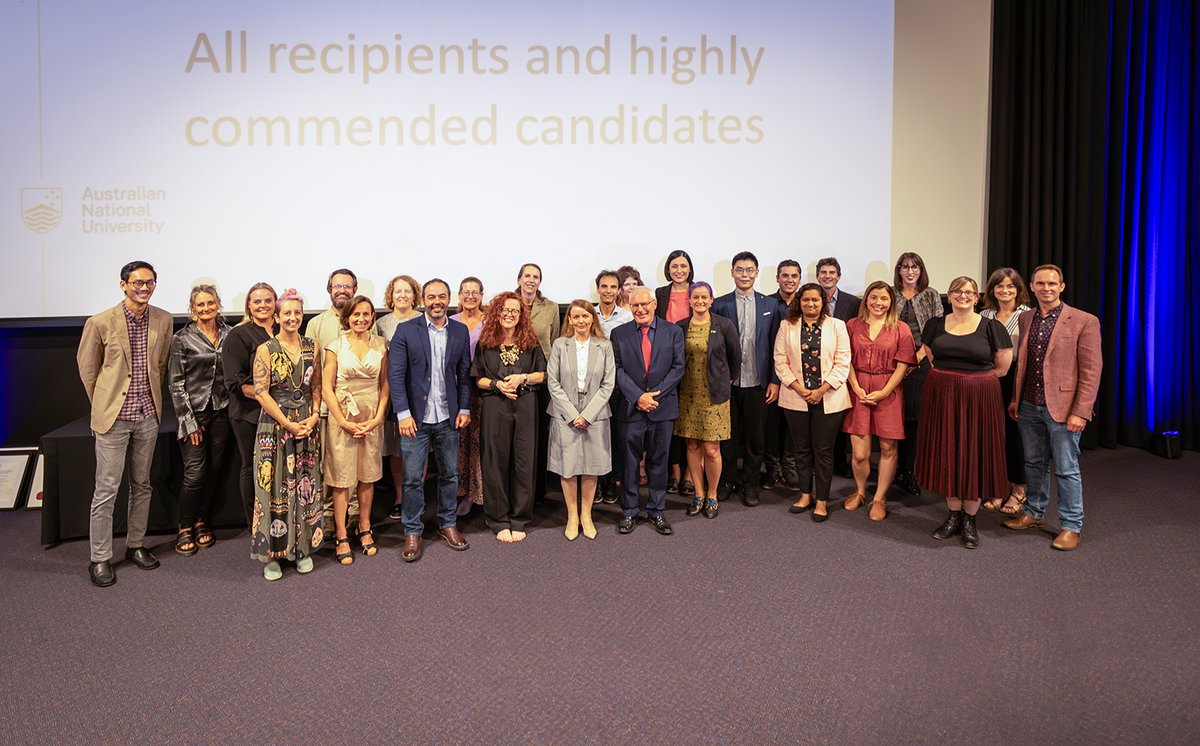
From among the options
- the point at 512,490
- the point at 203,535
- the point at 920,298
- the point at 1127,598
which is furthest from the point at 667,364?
the point at 203,535

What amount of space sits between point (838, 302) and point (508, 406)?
265 centimetres

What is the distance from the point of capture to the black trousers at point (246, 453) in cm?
400

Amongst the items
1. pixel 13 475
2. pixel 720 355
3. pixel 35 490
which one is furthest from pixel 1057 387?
pixel 13 475

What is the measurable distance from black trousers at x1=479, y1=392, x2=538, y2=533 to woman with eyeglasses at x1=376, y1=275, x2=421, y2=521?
0.56 metres

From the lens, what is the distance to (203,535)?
421cm

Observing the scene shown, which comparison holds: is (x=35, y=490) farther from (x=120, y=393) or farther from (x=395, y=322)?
(x=395, y=322)

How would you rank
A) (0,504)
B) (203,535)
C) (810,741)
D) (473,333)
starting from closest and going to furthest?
(810,741), (203,535), (473,333), (0,504)

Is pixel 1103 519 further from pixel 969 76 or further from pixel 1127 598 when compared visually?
pixel 969 76

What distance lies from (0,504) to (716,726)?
5.06 m

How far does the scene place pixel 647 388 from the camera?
437 centimetres

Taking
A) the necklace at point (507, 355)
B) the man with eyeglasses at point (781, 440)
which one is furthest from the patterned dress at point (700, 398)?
the necklace at point (507, 355)

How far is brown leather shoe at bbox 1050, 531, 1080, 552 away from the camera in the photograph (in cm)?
405

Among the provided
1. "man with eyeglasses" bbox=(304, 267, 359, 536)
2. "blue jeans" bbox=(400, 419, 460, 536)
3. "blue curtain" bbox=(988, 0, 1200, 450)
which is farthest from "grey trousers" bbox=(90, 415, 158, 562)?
"blue curtain" bbox=(988, 0, 1200, 450)

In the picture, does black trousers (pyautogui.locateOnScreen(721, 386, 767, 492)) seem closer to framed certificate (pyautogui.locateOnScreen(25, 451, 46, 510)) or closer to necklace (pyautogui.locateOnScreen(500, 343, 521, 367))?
necklace (pyautogui.locateOnScreen(500, 343, 521, 367))
